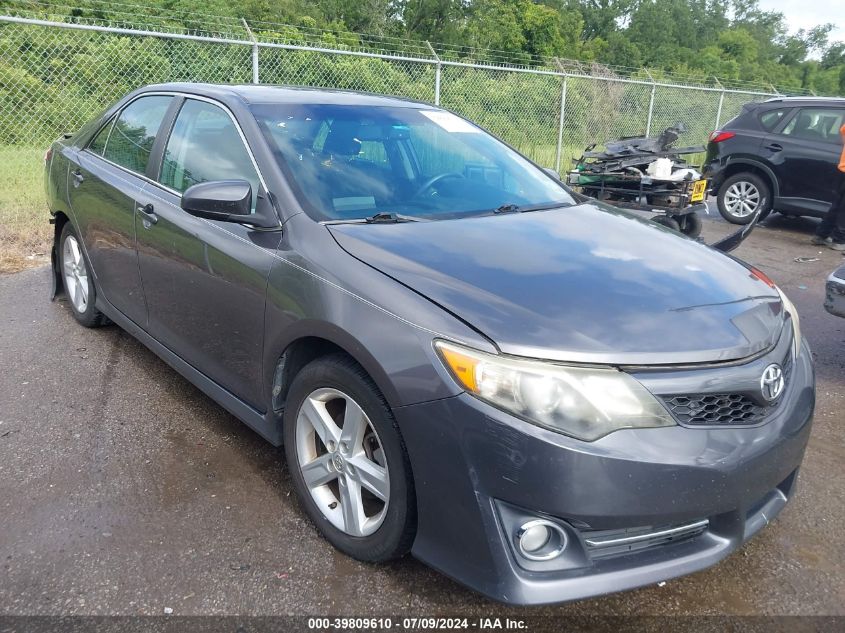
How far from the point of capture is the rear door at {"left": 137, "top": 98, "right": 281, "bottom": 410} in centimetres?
271

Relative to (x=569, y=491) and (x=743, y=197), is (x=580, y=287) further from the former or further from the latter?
(x=743, y=197)

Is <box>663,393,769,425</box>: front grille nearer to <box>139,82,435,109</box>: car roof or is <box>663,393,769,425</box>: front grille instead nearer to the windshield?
the windshield

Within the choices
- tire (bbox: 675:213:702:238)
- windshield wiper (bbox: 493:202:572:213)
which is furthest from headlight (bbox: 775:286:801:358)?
tire (bbox: 675:213:702:238)

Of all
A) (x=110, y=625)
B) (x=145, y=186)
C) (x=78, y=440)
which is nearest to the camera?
(x=110, y=625)

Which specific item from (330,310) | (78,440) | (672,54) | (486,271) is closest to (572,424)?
(486,271)

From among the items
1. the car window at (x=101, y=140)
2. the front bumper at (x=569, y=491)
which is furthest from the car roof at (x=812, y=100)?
the car window at (x=101, y=140)

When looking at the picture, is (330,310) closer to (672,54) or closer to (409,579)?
(409,579)

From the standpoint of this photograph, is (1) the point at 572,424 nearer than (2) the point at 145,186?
Yes

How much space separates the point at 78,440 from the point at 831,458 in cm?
358

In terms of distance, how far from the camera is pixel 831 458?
3273mm

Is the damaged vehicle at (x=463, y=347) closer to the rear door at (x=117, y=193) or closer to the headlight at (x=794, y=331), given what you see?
the headlight at (x=794, y=331)

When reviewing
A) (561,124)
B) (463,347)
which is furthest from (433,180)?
(561,124)

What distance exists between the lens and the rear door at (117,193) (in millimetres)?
3592

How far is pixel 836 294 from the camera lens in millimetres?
4191
